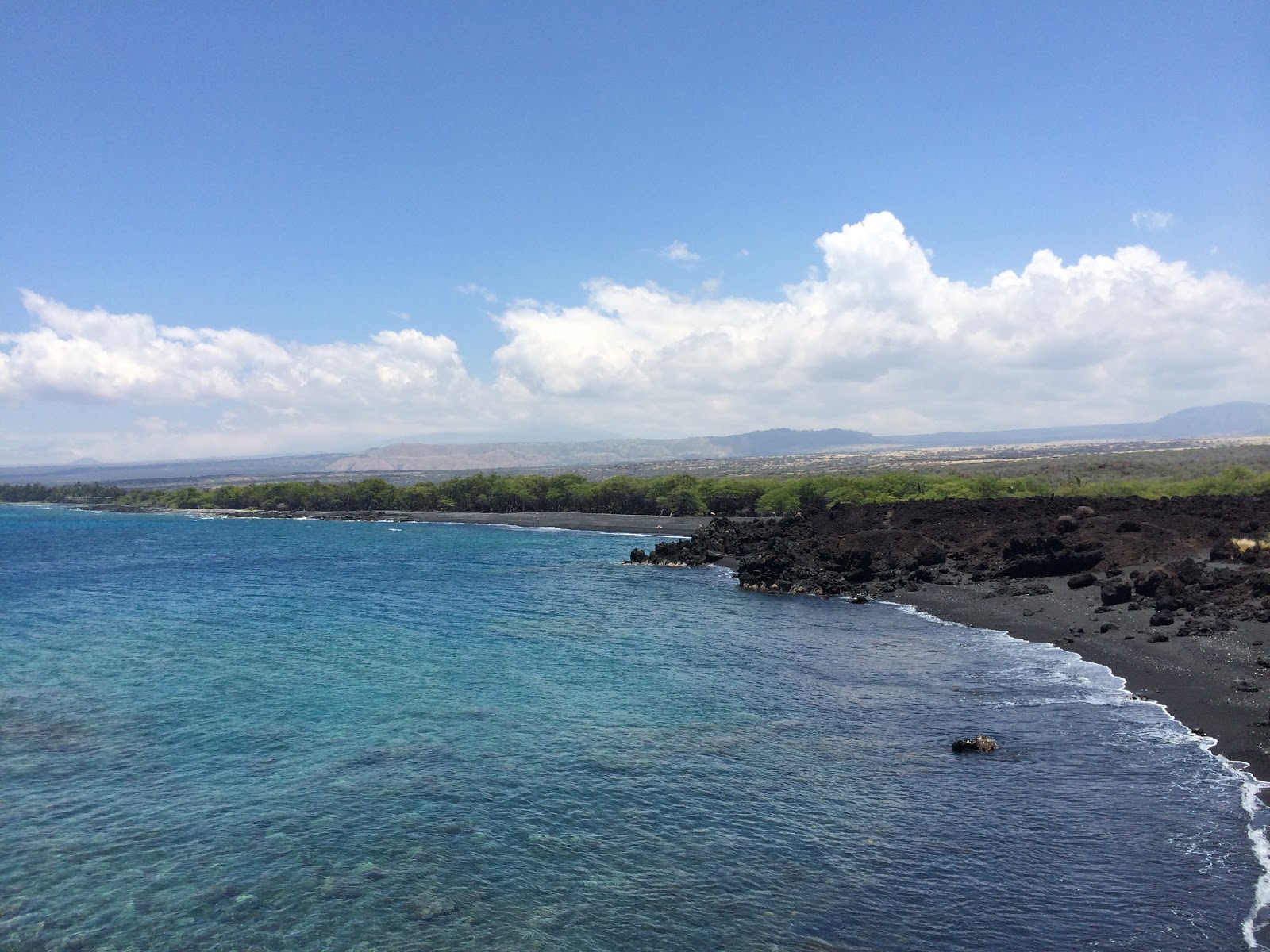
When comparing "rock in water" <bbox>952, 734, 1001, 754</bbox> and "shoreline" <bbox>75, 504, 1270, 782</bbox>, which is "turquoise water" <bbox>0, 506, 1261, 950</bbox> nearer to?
Result: "rock in water" <bbox>952, 734, 1001, 754</bbox>

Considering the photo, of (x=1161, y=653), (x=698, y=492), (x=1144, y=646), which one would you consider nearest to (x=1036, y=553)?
(x=1144, y=646)

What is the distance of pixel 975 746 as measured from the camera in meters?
23.1

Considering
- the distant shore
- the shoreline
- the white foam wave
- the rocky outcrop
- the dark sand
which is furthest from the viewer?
the distant shore

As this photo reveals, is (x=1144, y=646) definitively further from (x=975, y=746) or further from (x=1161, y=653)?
(x=975, y=746)

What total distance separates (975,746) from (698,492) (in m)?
115

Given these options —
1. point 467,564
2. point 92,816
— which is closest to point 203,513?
point 467,564

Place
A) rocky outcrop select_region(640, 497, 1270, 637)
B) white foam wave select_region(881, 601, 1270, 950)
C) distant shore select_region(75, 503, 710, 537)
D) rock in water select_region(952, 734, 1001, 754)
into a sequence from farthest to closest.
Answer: distant shore select_region(75, 503, 710, 537) < rocky outcrop select_region(640, 497, 1270, 637) < rock in water select_region(952, 734, 1001, 754) < white foam wave select_region(881, 601, 1270, 950)

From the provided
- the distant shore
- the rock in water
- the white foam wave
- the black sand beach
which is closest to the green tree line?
the distant shore

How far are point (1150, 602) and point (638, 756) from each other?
100 ft

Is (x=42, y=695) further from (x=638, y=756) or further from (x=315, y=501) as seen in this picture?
(x=315, y=501)

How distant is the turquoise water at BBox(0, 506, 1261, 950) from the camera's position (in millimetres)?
14938

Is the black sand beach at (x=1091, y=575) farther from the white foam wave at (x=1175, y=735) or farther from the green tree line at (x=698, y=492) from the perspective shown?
the green tree line at (x=698, y=492)

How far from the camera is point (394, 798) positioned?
808 inches

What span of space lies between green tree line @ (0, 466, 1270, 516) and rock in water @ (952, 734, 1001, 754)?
220 ft
